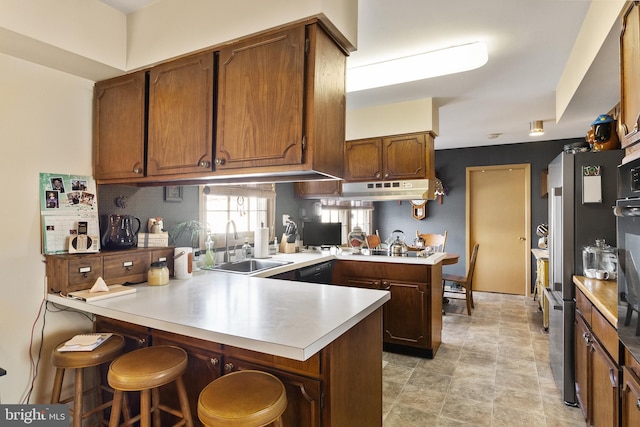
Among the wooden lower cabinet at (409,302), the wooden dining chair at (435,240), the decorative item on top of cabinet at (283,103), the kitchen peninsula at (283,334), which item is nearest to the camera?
the kitchen peninsula at (283,334)

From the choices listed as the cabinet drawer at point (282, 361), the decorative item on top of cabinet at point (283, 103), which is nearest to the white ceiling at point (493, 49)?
the decorative item on top of cabinet at point (283, 103)

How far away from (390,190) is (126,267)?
8.68ft

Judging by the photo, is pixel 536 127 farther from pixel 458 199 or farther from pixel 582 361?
pixel 582 361

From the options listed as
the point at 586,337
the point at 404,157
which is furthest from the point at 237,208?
the point at 586,337

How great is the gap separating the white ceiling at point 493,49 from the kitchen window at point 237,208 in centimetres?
138

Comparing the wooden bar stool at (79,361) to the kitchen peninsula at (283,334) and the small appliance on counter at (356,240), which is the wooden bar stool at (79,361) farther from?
the small appliance on counter at (356,240)

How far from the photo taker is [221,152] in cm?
182

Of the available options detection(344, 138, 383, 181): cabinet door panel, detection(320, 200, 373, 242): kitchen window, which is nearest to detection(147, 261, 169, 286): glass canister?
detection(344, 138, 383, 181): cabinet door panel

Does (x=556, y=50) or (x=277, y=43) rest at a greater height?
(x=556, y=50)

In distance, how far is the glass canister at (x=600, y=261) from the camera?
2.24m

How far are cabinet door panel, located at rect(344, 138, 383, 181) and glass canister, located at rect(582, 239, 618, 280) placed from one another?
2.02m

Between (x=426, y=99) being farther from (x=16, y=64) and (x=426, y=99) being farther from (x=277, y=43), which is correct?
(x=16, y=64)

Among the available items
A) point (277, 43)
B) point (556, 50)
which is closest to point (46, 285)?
point (277, 43)

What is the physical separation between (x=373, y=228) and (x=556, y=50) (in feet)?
15.2
